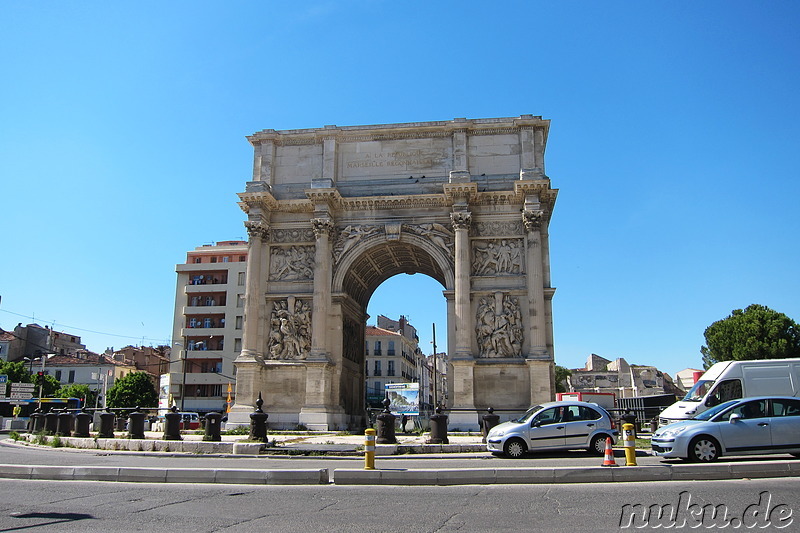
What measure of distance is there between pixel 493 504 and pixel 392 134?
2597 centimetres

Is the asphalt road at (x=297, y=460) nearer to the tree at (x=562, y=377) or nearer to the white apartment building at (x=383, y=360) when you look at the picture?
the white apartment building at (x=383, y=360)

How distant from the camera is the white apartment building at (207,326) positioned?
60844mm

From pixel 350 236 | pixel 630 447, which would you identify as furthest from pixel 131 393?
pixel 630 447

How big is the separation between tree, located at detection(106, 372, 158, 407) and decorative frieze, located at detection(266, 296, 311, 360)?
101ft

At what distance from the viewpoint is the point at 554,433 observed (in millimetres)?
15984

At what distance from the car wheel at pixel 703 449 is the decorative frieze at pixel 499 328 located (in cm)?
1715

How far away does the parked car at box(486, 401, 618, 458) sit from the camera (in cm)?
1588

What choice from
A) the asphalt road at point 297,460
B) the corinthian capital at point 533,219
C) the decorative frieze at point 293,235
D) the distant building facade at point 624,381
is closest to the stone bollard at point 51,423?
the asphalt road at point 297,460

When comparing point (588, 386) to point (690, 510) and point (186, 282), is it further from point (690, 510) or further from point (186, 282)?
point (690, 510)

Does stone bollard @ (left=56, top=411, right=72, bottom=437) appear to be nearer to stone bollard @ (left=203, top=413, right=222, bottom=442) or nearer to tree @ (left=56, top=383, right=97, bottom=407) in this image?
stone bollard @ (left=203, top=413, right=222, bottom=442)

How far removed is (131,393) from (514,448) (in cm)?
4869

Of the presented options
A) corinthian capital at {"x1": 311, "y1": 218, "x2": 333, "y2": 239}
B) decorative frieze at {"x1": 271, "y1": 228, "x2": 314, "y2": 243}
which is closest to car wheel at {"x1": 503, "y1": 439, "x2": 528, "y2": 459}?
corinthian capital at {"x1": 311, "y1": 218, "x2": 333, "y2": 239}

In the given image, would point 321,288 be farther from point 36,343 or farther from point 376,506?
point 36,343

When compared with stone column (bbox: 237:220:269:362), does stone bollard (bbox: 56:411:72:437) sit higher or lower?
lower
